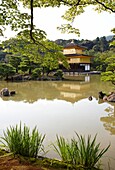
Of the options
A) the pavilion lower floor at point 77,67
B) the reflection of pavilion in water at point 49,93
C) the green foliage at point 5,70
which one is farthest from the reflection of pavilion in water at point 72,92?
the pavilion lower floor at point 77,67

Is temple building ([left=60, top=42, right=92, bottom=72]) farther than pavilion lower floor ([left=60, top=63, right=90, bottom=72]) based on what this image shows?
Yes

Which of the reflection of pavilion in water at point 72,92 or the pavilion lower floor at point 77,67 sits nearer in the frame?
the reflection of pavilion in water at point 72,92

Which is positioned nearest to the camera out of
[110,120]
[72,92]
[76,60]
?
[110,120]

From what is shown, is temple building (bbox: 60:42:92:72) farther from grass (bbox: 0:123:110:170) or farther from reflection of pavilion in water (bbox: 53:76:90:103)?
grass (bbox: 0:123:110:170)

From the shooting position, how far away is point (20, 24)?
11.9 feet

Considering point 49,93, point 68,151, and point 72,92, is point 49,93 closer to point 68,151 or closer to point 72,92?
point 72,92

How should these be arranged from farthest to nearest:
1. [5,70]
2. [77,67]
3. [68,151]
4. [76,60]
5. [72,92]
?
[77,67], [76,60], [5,70], [72,92], [68,151]

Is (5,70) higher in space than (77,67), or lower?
lower

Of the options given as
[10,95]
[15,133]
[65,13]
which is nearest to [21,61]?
[10,95]

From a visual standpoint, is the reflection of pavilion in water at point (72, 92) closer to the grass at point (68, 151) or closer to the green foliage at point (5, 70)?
the green foliage at point (5, 70)

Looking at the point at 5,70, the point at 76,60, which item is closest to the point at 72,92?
the point at 5,70

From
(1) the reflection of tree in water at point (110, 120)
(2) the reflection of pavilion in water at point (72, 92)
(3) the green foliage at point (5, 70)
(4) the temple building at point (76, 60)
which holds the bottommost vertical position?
(1) the reflection of tree in water at point (110, 120)

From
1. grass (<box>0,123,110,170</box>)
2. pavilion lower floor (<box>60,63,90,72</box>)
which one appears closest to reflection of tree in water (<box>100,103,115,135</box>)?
grass (<box>0,123,110,170</box>)

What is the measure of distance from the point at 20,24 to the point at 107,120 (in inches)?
188
